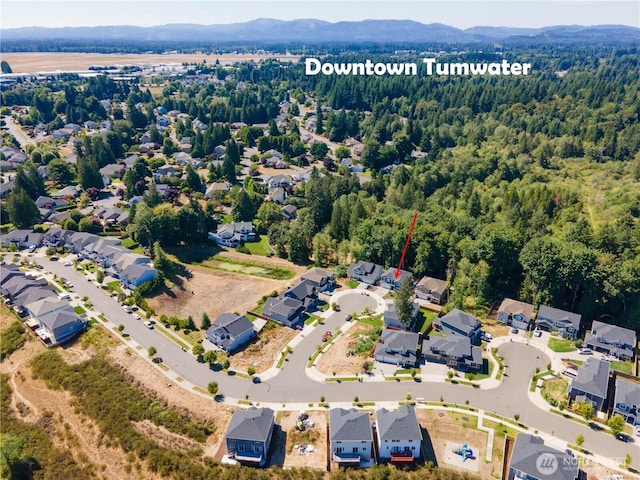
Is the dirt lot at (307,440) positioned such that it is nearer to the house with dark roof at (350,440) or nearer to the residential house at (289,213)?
the house with dark roof at (350,440)

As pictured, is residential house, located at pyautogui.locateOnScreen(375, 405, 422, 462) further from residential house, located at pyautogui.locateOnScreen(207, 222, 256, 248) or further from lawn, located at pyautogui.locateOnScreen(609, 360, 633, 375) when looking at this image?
residential house, located at pyautogui.locateOnScreen(207, 222, 256, 248)

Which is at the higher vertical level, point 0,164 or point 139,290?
point 0,164

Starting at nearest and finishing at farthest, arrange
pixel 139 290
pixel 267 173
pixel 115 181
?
pixel 139 290
pixel 115 181
pixel 267 173

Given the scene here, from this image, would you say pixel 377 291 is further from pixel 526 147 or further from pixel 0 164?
pixel 0 164

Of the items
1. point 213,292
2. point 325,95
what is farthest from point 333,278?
point 325,95

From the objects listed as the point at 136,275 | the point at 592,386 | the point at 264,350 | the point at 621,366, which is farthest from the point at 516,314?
the point at 136,275

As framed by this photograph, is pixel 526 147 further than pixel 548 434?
Yes

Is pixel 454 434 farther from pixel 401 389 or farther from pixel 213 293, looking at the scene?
pixel 213 293
